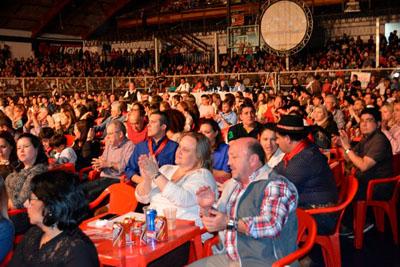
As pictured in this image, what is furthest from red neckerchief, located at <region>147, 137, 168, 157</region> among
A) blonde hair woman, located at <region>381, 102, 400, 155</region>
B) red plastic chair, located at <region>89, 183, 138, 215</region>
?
blonde hair woman, located at <region>381, 102, 400, 155</region>

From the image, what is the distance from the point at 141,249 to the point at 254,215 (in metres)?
0.64

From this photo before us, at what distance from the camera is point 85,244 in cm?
205

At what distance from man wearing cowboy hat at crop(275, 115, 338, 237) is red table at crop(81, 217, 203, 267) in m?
0.91

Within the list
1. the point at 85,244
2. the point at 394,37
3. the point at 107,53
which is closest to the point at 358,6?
the point at 394,37

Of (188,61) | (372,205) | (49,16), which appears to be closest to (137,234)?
(372,205)

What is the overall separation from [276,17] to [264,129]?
44.3ft

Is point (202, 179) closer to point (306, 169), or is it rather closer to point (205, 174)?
point (205, 174)

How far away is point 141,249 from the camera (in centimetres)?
262

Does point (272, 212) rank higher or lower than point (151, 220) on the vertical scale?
higher

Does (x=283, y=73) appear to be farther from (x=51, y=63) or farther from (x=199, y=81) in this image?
(x=51, y=63)

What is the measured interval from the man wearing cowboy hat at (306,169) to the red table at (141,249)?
0.91 metres

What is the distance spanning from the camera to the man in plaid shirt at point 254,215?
2.44m

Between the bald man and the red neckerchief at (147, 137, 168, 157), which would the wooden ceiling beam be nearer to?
the bald man

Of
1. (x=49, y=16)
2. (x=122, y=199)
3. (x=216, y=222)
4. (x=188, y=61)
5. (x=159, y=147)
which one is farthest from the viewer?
(x=49, y=16)
